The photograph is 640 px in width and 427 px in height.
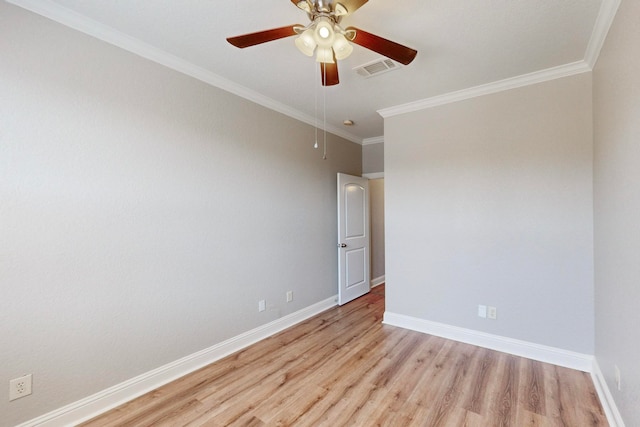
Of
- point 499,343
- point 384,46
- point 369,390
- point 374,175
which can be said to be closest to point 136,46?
point 384,46

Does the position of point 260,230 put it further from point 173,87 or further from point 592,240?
point 592,240

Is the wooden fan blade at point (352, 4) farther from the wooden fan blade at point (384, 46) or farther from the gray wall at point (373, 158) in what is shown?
the gray wall at point (373, 158)

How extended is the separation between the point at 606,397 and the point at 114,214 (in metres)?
3.70

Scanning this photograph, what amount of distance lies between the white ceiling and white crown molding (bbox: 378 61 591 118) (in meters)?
0.07

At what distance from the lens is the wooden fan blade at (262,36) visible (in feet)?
4.97

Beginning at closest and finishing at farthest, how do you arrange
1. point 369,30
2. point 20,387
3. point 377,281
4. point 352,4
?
1. point 352,4
2. point 20,387
3. point 369,30
4. point 377,281

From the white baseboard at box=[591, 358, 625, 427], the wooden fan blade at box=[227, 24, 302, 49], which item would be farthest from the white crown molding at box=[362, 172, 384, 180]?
the wooden fan blade at box=[227, 24, 302, 49]

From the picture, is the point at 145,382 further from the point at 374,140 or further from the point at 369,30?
the point at 374,140

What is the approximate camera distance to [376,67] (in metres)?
2.51

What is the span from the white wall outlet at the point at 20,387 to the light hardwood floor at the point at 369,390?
44 cm

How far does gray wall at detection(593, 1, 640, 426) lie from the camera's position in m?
1.44

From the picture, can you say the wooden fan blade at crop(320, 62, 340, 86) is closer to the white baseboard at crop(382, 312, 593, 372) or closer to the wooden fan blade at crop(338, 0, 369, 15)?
the wooden fan blade at crop(338, 0, 369, 15)

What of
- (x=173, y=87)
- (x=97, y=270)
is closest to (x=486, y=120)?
(x=173, y=87)

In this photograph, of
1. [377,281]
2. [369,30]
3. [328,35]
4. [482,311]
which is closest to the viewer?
[328,35]
